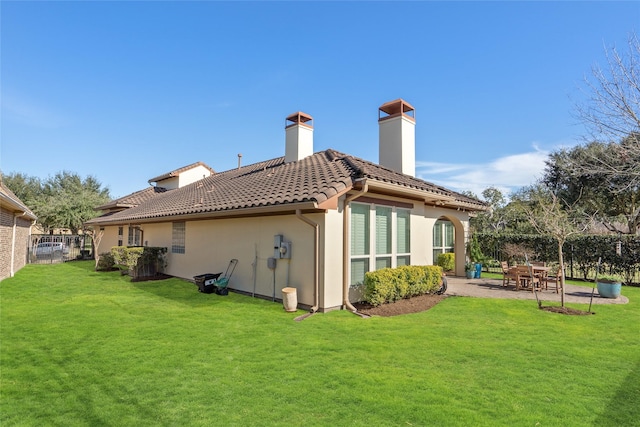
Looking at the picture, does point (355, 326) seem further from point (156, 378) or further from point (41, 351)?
point (41, 351)

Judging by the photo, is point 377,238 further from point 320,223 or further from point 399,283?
point 320,223

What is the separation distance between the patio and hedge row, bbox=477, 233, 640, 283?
2222 mm

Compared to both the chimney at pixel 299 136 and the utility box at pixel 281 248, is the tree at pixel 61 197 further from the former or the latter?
the utility box at pixel 281 248

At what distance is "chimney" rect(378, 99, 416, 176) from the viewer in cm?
1220

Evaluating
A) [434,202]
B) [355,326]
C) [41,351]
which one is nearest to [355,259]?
[355,326]

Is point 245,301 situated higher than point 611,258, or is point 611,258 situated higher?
point 611,258

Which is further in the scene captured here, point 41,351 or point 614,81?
point 614,81

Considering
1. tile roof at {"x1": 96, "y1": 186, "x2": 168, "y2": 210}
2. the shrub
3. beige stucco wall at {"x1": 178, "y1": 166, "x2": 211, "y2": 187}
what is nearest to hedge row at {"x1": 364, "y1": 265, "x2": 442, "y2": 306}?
the shrub

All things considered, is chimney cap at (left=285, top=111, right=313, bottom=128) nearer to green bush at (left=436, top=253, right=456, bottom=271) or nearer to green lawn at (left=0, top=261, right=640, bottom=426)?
green lawn at (left=0, top=261, right=640, bottom=426)

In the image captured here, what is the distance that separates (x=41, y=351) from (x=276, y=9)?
38.3ft

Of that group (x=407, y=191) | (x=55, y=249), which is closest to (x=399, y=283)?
(x=407, y=191)

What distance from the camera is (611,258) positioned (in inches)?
512

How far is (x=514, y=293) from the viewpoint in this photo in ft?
35.0

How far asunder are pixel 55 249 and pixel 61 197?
1569 centimetres
